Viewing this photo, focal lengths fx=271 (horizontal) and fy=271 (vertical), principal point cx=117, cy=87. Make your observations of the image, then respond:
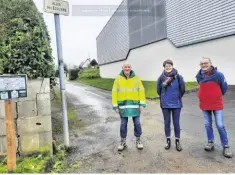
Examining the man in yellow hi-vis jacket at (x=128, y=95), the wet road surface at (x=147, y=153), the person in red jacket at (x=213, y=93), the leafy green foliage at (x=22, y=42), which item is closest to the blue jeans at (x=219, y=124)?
the person in red jacket at (x=213, y=93)

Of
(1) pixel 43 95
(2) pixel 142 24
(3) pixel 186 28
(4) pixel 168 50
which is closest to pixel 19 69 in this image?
(1) pixel 43 95

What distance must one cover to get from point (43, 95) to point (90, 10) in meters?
14.8

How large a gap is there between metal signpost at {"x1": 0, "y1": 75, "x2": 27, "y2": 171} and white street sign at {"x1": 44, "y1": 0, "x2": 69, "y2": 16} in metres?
1.71

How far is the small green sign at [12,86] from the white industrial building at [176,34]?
44.5ft

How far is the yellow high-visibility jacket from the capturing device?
5.07 meters

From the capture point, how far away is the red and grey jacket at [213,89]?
15.6 ft

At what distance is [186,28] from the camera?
18.7m

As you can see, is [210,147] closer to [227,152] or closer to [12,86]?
[227,152]

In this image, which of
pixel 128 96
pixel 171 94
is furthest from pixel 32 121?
pixel 171 94

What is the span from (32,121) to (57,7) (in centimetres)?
211

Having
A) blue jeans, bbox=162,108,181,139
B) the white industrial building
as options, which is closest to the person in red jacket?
blue jeans, bbox=162,108,181,139

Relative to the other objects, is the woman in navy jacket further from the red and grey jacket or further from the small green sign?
the small green sign

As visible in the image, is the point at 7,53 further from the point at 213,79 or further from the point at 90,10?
the point at 90,10

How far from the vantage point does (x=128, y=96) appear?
5.06m
